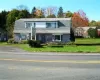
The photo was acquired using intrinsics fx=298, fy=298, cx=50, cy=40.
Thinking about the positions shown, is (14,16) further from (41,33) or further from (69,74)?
(69,74)

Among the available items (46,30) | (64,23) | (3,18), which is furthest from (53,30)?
(3,18)

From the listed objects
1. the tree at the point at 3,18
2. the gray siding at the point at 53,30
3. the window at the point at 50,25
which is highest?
the tree at the point at 3,18

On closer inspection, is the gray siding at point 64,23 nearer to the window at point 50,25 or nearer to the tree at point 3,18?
the window at point 50,25

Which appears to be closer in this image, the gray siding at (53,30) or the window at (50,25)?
the gray siding at (53,30)

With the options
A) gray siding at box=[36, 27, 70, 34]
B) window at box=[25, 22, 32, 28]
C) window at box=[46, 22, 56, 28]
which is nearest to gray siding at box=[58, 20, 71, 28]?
gray siding at box=[36, 27, 70, 34]

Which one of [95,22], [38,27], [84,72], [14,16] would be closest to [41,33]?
[38,27]

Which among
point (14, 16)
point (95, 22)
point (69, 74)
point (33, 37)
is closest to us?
point (69, 74)

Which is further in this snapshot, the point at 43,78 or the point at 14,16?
the point at 14,16

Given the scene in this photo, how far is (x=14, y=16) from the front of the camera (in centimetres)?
9025

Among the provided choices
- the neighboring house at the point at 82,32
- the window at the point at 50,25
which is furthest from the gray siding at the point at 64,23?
the neighboring house at the point at 82,32

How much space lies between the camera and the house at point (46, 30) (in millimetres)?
60406

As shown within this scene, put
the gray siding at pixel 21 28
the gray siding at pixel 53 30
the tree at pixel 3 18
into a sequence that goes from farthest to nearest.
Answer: the tree at pixel 3 18 < the gray siding at pixel 21 28 < the gray siding at pixel 53 30

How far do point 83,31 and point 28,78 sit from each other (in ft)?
317

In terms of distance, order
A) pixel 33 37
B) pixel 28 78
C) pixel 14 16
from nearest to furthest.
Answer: pixel 28 78 → pixel 33 37 → pixel 14 16
